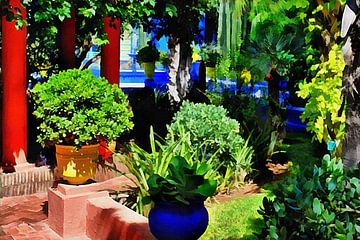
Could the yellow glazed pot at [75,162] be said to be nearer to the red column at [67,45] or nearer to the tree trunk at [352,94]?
the red column at [67,45]

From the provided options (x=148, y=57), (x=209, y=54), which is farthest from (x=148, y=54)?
(x=209, y=54)

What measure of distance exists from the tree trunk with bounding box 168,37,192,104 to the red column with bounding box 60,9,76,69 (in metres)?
3.20

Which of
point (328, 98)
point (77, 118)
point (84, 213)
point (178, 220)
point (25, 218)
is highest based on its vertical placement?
point (328, 98)

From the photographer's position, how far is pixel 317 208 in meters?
2.63

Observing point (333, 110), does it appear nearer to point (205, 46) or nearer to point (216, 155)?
point (216, 155)

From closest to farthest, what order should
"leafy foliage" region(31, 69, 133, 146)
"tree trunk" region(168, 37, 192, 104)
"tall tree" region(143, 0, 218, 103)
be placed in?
"leafy foliage" region(31, 69, 133, 146) < "tall tree" region(143, 0, 218, 103) < "tree trunk" region(168, 37, 192, 104)

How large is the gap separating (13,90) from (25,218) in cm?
175

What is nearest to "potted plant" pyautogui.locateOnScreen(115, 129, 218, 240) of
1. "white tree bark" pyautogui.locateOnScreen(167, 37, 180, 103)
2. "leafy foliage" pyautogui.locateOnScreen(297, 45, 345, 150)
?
"leafy foliage" pyautogui.locateOnScreen(297, 45, 345, 150)

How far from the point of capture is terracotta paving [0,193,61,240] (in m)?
5.52

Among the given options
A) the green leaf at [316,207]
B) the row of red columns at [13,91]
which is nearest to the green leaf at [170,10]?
the row of red columns at [13,91]

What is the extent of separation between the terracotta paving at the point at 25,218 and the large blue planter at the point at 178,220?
192 cm

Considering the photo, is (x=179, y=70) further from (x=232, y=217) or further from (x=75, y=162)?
(x=232, y=217)

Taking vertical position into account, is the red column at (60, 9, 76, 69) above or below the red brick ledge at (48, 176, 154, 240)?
above

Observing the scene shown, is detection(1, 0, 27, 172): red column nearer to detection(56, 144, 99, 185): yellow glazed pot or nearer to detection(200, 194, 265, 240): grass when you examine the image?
detection(56, 144, 99, 185): yellow glazed pot
